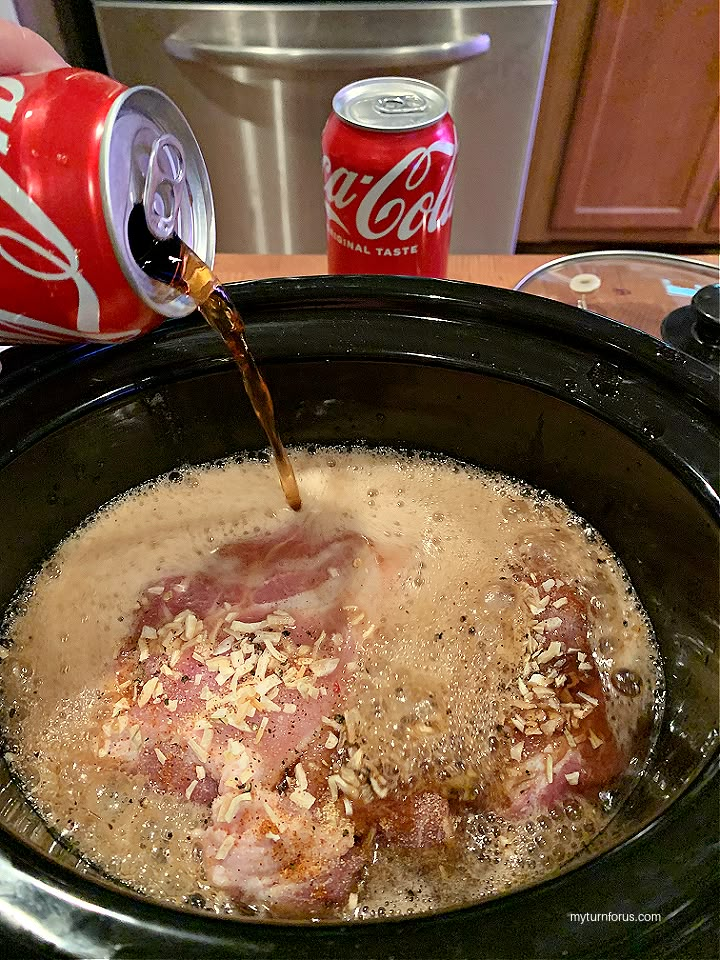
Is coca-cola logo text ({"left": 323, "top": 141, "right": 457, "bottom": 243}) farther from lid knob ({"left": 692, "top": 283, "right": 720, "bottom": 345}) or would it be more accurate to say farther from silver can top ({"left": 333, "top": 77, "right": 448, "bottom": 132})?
lid knob ({"left": 692, "top": 283, "right": 720, "bottom": 345})

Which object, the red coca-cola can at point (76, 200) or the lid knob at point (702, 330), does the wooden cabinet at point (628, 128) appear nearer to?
the lid knob at point (702, 330)

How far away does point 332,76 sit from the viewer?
1.48 metres

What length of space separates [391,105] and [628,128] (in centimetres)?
117

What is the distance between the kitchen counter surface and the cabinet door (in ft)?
2.63

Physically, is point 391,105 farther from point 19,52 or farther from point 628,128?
point 628,128

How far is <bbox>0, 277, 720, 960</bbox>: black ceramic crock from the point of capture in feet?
1.99

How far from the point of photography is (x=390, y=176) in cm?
78

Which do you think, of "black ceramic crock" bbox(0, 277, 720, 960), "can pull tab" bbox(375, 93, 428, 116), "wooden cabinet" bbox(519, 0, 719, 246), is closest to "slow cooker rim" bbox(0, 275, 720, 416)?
"black ceramic crock" bbox(0, 277, 720, 960)

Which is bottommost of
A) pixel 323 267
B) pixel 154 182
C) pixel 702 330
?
pixel 323 267

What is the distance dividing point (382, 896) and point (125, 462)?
1.57 ft

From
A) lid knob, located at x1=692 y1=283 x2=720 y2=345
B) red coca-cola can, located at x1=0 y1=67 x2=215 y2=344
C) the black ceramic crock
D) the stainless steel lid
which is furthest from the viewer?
the stainless steel lid

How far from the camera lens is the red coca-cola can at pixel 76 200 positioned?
47 centimetres

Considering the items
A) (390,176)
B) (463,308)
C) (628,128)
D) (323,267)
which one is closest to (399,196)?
(390,176)

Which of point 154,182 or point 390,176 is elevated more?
point 154,182
